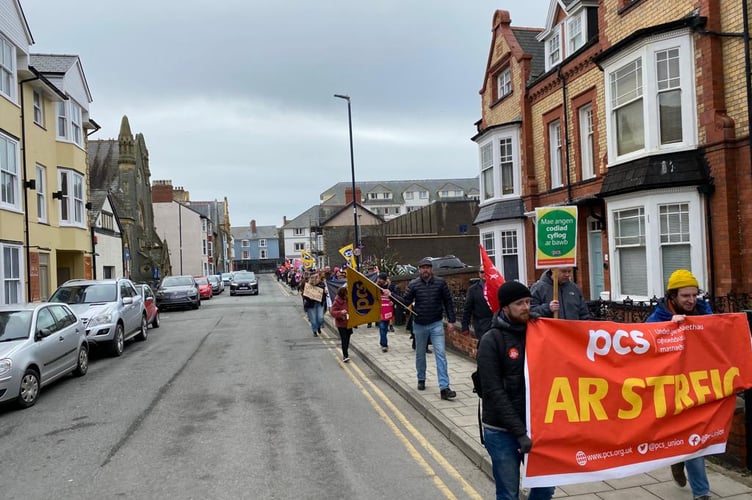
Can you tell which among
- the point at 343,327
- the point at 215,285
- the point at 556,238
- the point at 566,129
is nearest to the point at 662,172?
the point at 566,129

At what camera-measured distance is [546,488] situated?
3.90m

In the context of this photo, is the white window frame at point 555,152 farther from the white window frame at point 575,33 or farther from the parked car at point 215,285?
the parked car at point 215,285

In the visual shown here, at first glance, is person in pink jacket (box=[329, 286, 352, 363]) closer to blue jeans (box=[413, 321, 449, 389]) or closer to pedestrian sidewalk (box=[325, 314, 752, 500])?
pedestrian sidewalk (box=[325, 314, 752, 500])

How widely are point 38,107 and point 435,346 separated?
18.7 m

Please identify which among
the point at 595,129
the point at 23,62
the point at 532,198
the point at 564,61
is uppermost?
the point at 23,62

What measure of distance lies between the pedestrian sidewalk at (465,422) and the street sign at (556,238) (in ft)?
7.02

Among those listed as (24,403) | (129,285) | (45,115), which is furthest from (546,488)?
(45,115)

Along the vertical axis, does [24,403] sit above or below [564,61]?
below

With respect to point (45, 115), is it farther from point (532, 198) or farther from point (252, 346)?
point (532, 198)

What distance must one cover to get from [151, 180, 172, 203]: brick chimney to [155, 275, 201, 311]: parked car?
4695 cm

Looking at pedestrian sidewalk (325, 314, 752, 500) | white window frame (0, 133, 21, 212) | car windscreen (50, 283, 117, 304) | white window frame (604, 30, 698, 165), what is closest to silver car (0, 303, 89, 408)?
car windscreen (50, 283, 117, 304)

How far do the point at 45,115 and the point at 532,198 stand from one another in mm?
17645

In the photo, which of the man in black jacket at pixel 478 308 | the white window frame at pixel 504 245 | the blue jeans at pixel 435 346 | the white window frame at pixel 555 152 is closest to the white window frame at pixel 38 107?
the white window frame at pixel 504 245

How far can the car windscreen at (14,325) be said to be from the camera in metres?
8.85
